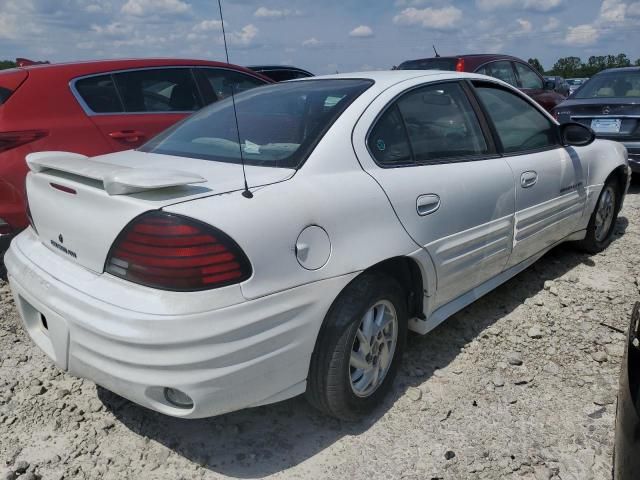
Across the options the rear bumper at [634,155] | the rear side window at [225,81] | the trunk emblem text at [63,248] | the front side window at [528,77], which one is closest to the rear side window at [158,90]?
the rear side window at [225,81]

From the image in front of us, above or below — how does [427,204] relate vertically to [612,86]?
below

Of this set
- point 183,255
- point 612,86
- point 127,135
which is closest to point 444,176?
point 183,255

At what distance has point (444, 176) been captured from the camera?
108 inches

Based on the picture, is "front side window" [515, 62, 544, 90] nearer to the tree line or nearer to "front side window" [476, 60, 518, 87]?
"front side window" [476, 60, 518, 87]

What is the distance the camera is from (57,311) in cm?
208

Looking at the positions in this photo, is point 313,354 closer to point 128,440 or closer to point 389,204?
point 389,204

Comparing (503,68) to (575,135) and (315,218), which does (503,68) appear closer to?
(575,135)

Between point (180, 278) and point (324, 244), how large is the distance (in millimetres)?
558

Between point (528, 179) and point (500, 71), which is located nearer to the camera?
point (528, 179)

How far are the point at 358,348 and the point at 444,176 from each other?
95 centimetres

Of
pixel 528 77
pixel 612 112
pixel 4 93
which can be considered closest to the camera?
pixel 4 93

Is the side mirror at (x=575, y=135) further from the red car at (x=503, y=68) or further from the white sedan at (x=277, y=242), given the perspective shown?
the red car at (x=503, y=68)

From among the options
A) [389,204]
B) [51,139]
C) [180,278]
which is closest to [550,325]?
[389,204]

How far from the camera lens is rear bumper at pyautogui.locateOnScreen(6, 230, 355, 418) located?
1858 millimetres
